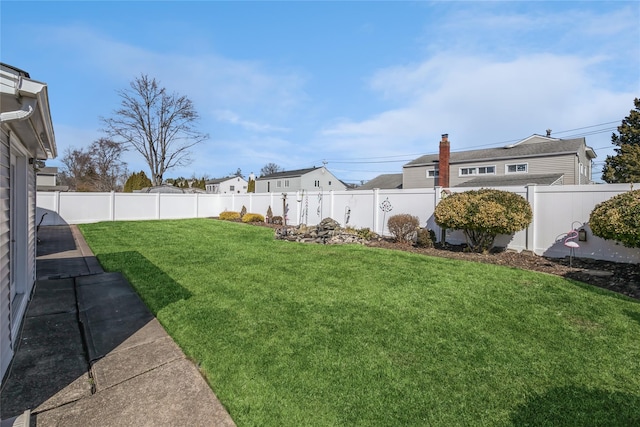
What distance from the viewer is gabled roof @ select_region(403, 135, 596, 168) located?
1800 centimetres

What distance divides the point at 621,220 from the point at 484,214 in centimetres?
245

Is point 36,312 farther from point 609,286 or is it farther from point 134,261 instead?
point 609,286

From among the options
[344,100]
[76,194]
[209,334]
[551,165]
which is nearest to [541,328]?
[209,334]

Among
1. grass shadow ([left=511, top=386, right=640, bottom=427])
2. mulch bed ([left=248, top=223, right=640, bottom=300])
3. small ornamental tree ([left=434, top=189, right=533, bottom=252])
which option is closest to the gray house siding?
grass shadow ([left=511, top=386, right=640, bottom=427])

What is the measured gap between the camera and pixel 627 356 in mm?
3109

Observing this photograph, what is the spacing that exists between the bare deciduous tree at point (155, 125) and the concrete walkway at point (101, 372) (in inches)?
1107

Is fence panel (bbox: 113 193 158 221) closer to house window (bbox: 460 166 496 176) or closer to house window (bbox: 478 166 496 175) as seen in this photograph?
house window (bbox: 460 166 496 176)

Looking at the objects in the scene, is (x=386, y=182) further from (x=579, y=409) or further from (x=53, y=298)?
(x=579, y=409)

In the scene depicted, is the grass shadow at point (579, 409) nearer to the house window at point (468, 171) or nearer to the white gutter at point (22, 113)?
the white gutter at point (22, 113)

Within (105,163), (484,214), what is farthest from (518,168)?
(105,163)

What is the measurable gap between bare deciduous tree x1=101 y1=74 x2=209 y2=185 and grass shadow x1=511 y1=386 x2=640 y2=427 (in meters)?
32.5

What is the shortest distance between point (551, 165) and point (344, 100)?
42.8ft

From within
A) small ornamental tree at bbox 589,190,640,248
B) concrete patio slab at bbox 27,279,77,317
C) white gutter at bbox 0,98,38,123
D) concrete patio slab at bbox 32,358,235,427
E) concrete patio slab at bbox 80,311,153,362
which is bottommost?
concrete patio slab at bbox 32,358,235,427

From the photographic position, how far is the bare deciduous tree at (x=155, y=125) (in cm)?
2780
